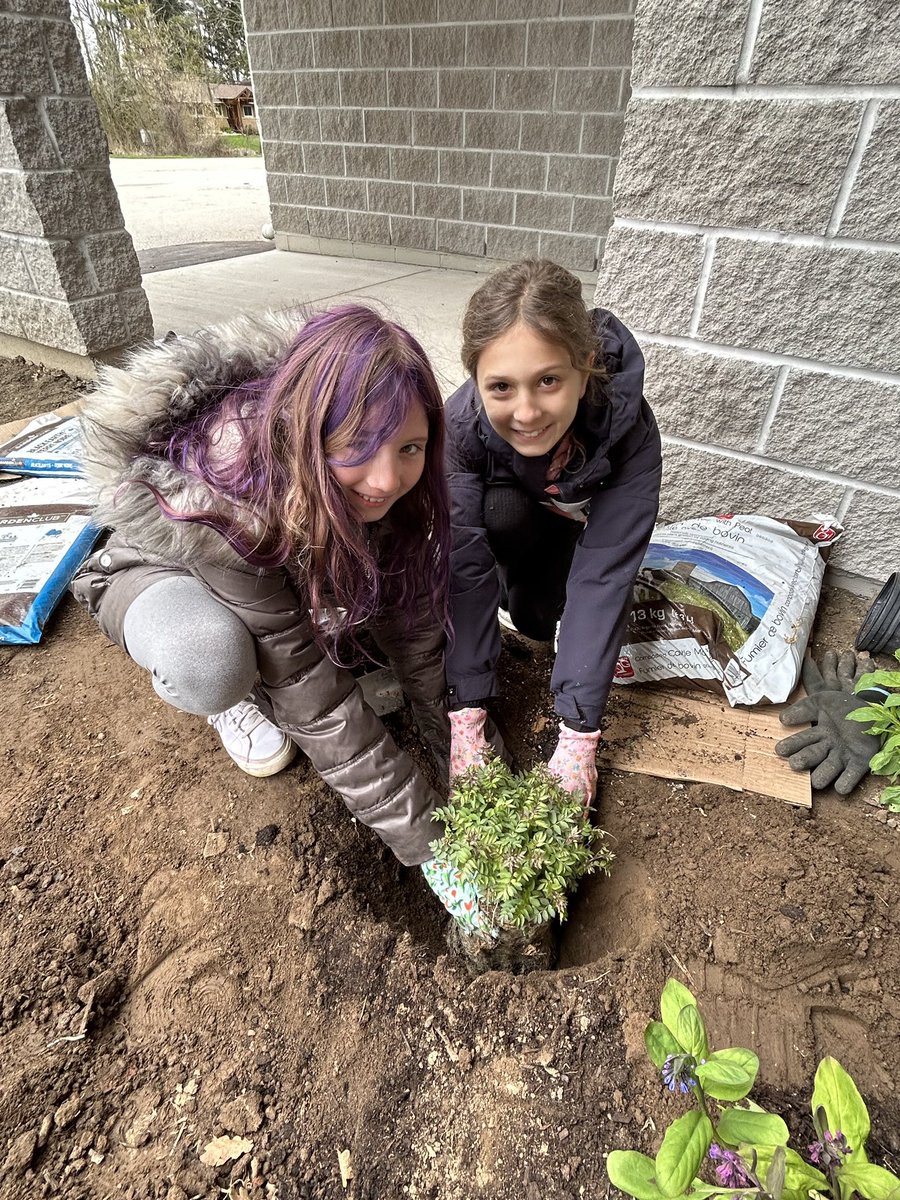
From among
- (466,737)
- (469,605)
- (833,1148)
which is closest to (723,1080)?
(833,1148)

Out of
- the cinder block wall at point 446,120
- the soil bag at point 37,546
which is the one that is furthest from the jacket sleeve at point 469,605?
the cinder block wall at point 446,120

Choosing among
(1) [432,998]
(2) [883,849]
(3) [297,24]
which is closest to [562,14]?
(3) [297,24]

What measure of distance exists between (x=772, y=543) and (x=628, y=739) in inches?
31.6

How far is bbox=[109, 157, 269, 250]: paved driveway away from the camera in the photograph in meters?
7.39

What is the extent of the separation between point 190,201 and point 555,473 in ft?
32.6

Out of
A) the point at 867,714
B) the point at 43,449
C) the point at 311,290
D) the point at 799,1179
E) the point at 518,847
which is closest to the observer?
the point at 799,1179

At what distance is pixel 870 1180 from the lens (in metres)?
0.75

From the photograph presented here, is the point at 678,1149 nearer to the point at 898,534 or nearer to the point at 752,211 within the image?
the point at 898,534

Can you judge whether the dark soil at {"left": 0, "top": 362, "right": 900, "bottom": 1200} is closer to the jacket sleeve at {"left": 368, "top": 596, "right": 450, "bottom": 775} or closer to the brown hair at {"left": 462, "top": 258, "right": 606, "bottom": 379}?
the jacket sleeve at {"left": 368, "top": 596, "right": 450, "bottom": 775}

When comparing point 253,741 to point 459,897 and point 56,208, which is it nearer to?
point 459,897

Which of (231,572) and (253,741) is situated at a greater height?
(231,572)

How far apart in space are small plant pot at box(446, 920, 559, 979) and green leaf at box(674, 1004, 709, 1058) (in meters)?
0.60

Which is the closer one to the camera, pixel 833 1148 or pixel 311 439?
pixel 833 1148

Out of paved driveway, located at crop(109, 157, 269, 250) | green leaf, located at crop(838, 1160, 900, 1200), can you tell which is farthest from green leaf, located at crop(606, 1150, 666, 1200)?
paved driveway, located at crop(109, 157, 269, 250)
